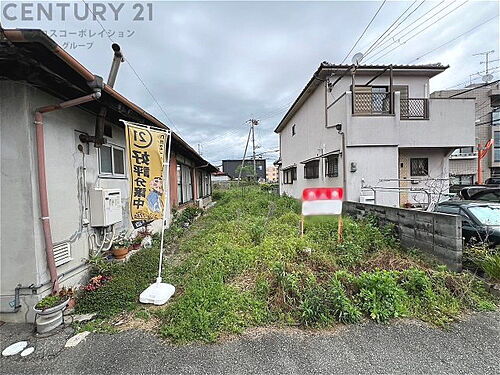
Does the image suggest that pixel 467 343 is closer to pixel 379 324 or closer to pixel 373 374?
pixel 379 324

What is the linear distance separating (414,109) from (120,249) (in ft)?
36.3

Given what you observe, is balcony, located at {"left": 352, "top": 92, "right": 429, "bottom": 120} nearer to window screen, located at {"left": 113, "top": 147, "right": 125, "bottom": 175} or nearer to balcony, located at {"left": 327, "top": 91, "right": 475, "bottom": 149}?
balcony, located at {"left": 327, "top": 91, "right": 475, "bottom": 149}

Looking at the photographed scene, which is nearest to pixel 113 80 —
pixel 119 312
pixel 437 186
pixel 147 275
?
pixel 147 275

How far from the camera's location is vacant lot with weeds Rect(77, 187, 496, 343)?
2854 millimetres

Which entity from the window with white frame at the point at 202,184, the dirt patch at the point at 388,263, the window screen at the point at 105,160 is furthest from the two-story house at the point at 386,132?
the window with white frame at the point at 202,184

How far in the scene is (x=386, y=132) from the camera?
28.8 ft

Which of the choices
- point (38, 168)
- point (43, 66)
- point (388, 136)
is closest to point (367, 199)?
point (388, 136)

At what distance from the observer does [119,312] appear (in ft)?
10.2

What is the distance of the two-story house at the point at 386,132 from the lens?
880 cm

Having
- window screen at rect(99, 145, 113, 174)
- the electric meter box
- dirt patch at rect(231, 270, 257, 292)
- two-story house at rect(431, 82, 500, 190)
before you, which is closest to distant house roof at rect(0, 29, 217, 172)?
window screen at rect(99, 145, 113, 174)

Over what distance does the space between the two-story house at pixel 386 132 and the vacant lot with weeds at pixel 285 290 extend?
16.3 feet

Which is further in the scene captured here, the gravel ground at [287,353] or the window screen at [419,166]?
the window screen at [419,166]

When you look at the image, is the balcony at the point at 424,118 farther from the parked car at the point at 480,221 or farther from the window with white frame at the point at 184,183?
the window with white frame at the point at 184,183

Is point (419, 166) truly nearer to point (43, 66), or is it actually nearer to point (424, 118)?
point (424, 118)
